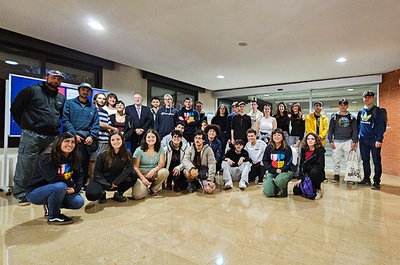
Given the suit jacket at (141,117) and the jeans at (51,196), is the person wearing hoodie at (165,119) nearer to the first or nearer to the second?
the suit jacket at (141,117)

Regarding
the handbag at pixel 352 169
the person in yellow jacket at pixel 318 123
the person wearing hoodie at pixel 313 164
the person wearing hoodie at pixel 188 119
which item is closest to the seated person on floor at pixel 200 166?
the person wearing hoodie at pixel 188 119

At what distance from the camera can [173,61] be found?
484 cm

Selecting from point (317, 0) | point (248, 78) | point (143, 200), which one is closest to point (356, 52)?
point (317, 0)

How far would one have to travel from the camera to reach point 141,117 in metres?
4.11

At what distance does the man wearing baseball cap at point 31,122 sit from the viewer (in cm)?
271

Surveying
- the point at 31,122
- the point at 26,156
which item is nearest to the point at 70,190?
the point at 26,156

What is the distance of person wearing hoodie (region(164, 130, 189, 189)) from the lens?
3.46 metres

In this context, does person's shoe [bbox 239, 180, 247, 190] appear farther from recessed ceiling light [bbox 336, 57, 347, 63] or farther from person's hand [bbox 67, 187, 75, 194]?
recessed ceiling light [bbox 336, 57, 347, 63]

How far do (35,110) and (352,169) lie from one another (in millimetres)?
5007

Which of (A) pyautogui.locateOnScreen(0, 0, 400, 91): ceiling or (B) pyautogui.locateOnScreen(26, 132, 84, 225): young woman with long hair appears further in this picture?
(A) pyautogui.locateOnScreen(0, 0, 400, 91): ceiling

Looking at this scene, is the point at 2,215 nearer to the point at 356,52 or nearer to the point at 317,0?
the point at 317,0

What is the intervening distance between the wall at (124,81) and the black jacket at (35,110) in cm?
246

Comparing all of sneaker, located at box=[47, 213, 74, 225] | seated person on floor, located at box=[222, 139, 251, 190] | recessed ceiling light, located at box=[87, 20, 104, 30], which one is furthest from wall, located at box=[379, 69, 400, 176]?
sneaker, located at box=[47, 213, 74, 225]

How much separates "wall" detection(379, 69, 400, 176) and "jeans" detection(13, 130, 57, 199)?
22.6 ft
